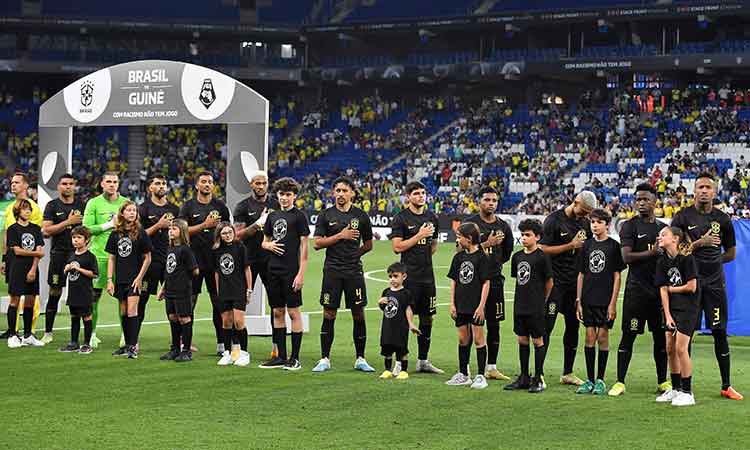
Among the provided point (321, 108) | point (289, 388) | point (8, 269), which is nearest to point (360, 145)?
point (321, 108)

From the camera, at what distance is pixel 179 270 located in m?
13.7

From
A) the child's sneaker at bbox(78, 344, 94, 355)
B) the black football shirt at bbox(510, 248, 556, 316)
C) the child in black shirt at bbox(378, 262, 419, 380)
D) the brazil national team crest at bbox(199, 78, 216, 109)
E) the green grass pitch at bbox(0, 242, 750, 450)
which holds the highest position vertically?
the brazil national team crest at bbox(199, 78, 216, 109)

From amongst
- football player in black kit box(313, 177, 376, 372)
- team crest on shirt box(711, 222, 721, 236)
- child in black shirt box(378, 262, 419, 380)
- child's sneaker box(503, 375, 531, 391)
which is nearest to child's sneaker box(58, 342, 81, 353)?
football player in black kit box(313, 177, 376, 372)

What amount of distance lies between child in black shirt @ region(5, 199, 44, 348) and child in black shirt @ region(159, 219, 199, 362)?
7.26 feet

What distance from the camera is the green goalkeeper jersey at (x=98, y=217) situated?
14.9m

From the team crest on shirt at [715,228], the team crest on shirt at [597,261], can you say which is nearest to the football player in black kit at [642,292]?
the team crest on shirt at [597,261]

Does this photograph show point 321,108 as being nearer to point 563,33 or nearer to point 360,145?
point 360,145

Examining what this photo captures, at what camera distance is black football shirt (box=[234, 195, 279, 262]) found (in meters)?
14.2

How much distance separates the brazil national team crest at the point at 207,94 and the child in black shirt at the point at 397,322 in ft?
17.3

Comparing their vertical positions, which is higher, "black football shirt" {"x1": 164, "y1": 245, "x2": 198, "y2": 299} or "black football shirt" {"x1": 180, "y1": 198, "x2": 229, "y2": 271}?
"black football shirt" {"x1": 180, "y1": 198, "x2": 229, "y2": 271}

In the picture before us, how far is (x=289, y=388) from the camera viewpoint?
1164cm

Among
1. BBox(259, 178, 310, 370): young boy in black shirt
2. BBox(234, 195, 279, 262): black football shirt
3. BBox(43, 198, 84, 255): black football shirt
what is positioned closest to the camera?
BBox(259, 178, 310, 370): young boy in black shirt

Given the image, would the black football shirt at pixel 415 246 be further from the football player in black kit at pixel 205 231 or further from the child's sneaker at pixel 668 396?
the child's sneaker at pixel 668 396

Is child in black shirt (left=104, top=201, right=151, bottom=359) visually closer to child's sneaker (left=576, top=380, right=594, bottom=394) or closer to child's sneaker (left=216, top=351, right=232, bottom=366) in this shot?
child's sneaker (left=216, top=351, right=232, bottom=366)
